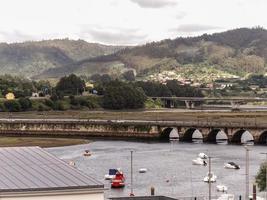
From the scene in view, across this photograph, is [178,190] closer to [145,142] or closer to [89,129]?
[145,142]

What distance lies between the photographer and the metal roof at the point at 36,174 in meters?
42.5

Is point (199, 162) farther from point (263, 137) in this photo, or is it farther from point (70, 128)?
point (70, 128)

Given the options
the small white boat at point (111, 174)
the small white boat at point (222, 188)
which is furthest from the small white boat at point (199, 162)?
the small white boat at point (222, 188)

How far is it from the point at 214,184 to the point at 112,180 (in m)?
13.0

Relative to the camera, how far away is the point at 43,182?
142 feet

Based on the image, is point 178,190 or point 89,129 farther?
point 89,129

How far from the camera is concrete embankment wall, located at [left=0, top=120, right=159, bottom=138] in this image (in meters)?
196

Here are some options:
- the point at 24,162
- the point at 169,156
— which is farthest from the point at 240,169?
the point at 24,162

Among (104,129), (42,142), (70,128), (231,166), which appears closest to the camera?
(231,166)

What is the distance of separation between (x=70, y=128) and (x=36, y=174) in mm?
154337

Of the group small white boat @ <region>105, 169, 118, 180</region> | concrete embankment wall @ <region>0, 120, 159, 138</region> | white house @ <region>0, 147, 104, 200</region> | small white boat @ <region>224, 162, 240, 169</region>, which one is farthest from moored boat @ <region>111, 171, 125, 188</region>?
concrete embankment wall @ <region>0, 120, 159, 138</region>

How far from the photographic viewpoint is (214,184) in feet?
320

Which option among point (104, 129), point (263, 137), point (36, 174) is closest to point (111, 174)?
point (36, 174)

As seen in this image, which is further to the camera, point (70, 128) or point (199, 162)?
point (70, 128)
